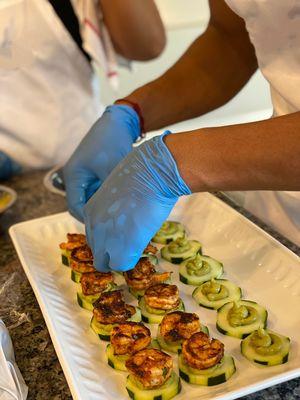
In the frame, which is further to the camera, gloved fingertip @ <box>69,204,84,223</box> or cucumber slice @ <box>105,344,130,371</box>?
gloved fingertip @ <box>69,204,84,223</box>

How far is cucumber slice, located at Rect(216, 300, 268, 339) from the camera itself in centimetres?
108

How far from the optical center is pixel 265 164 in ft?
3.30

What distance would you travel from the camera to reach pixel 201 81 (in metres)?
1.65

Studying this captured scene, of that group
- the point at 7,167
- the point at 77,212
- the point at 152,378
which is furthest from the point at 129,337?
the point at 7,167

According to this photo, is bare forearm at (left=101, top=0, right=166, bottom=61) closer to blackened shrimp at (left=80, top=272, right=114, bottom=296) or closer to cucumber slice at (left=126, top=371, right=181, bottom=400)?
blackened shrimp at (left=80, top=272, right=114, bottom=296)

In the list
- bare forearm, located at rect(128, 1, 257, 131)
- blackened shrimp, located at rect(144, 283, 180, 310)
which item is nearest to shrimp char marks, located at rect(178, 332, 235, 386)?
blackened shrimp, located at rect(144, 283, 180, 310)

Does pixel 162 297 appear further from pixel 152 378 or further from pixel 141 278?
pixel 152 378

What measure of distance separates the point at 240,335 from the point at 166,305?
16 cm

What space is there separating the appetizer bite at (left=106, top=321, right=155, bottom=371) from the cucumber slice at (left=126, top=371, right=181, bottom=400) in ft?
0.19

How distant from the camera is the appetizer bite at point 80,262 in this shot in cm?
131

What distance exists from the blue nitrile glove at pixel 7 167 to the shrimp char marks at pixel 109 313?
31.9 inches

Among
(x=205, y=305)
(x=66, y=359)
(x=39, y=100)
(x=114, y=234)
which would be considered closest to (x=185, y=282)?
(x=205, y=305)

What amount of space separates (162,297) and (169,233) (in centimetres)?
32

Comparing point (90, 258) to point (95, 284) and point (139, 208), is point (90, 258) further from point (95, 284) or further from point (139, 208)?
point (139, 208)
